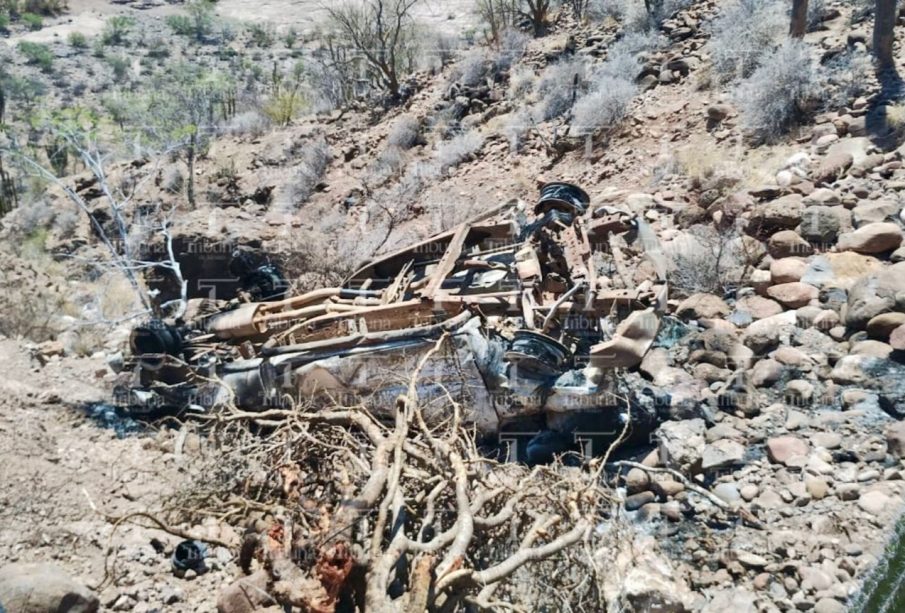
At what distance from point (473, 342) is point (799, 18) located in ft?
35.4

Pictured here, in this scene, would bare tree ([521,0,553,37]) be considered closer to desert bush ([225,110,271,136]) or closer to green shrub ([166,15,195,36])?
desert bush ([225,110,271,136])

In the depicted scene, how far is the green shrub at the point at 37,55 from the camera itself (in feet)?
108

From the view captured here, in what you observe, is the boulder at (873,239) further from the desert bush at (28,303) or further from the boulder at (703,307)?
the desert bush at (28,303)

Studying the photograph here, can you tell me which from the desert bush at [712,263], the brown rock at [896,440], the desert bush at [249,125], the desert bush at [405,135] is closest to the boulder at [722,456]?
the brown rock at [896,440]

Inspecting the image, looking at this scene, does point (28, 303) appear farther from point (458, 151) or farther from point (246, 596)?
point (458, 151)

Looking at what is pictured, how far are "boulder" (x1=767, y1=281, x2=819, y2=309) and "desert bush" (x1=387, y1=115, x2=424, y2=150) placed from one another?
39.4 feet

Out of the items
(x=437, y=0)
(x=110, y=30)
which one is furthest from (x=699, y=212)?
(x=110, y=30)

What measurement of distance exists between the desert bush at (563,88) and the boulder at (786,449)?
11381 mm

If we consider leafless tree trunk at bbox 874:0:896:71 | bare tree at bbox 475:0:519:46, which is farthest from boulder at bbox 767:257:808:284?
bare tree at bbox 475:0:519:46

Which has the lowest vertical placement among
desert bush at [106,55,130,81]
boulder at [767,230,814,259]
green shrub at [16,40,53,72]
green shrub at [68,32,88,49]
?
boulder at [767,230,814,259]

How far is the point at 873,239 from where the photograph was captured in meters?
7.71

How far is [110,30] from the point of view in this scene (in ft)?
124

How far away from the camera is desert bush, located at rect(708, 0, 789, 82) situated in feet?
43.1

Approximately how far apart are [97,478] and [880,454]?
612 centimetres
